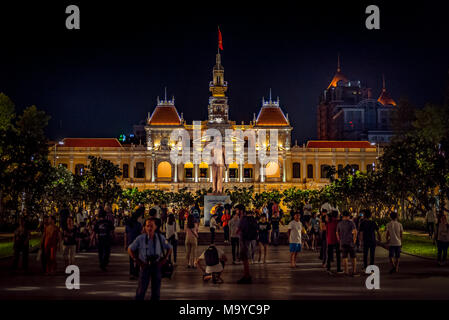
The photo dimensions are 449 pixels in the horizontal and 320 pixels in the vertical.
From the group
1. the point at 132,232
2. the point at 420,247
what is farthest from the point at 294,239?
the point at 420,247

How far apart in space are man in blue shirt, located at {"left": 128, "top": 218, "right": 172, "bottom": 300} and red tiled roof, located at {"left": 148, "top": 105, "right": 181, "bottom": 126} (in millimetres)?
72370

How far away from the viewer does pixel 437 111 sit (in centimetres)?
4384

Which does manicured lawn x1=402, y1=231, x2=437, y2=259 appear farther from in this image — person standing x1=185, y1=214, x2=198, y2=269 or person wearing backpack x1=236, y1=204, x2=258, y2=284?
person standing x1=185, y1=214, x2=198, y2=269

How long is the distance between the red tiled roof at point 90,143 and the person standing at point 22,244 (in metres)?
64.5

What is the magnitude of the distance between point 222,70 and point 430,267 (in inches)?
2814

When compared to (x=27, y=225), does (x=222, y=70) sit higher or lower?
higher

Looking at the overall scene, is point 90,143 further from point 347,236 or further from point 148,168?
point 347,236

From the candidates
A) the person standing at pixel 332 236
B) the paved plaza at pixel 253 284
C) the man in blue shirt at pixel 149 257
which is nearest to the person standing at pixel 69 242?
the paved plaza at pixel 253 284

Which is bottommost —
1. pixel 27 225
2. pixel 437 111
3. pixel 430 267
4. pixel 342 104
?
pixel 430 267

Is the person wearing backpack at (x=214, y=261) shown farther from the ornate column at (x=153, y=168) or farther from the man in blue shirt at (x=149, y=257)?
the ornate column at (x=153, y=168)

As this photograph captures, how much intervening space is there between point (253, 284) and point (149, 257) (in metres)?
3.95

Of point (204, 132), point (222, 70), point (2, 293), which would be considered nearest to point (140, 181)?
point (204, 132)
